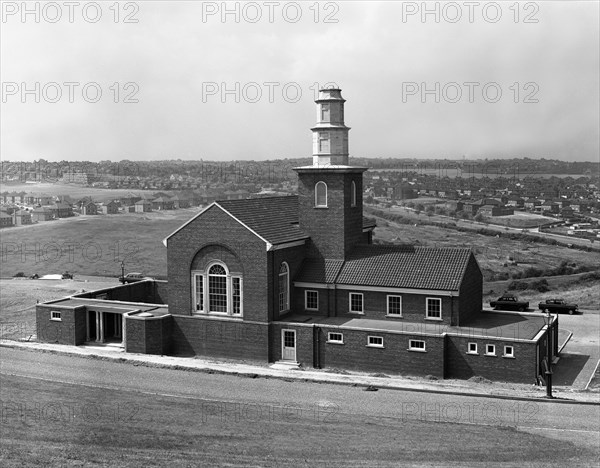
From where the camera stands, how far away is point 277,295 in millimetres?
37938

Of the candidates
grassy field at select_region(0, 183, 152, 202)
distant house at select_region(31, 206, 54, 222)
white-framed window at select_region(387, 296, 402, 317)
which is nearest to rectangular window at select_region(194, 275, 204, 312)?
white-framed window at select_region(387, 296, 402, 317)

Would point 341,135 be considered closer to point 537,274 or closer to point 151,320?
point 151,320

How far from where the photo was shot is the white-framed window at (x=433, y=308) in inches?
1431

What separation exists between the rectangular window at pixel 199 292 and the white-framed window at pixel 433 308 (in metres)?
12.2

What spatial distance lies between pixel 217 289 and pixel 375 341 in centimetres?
926

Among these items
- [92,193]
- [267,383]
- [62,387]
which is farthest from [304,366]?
[92,193]

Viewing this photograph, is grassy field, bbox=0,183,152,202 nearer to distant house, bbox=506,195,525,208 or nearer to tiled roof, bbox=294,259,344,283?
distant house, bbox=506,195,525,208

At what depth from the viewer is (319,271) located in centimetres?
3953

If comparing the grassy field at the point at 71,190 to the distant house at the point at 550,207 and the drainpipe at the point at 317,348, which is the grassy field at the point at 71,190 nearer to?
the distant house at the point at 550,207

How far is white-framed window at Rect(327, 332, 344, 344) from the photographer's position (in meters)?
35.7

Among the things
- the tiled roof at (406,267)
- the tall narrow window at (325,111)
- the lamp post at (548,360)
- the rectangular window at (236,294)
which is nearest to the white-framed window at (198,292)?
the rectangular window at (236,294)

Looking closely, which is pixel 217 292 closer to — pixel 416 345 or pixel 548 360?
pixel 416 345

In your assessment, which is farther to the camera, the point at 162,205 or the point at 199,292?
the point at 162,205

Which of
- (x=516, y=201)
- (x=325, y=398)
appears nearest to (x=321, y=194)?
(x=325, y=398)
